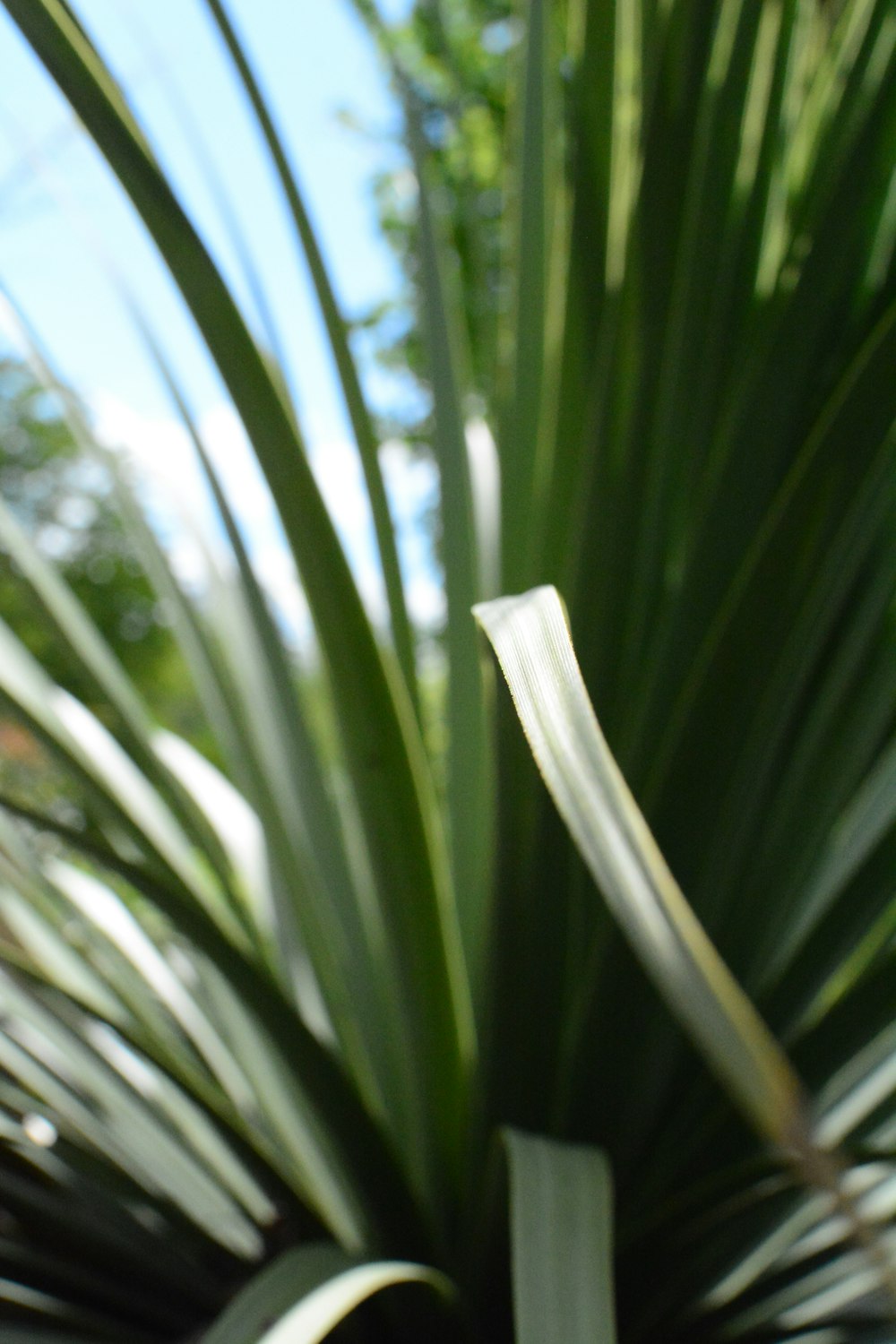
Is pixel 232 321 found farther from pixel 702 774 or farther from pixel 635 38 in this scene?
pixel 635 38

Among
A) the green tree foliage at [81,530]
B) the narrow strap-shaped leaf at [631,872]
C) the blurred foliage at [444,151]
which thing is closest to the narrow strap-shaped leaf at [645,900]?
the narrow strap-shaped leaf at [631,872]

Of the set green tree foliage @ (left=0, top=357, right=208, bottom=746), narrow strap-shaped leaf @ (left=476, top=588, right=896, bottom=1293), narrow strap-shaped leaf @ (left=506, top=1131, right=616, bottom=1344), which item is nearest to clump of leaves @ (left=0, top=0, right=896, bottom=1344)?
narrow strap-shaped leaf @ (left=506, top=1131, right=616, bottom=1344)

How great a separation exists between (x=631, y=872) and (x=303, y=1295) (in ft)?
0.87

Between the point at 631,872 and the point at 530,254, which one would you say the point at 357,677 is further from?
Answer: the point at 530,254

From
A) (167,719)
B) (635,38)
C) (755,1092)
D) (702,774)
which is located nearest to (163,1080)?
(702,774)

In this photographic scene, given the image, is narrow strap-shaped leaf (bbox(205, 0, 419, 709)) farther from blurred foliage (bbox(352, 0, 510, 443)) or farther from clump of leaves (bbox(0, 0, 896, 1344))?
blurred foliage (bbox(352, 0, 510, 443))

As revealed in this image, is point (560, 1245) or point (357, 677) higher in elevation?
point (357, 677)

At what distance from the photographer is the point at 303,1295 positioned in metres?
0.34

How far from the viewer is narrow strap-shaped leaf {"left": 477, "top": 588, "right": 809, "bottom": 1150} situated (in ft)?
0.43

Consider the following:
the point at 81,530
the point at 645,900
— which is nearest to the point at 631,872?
the point at 645,900

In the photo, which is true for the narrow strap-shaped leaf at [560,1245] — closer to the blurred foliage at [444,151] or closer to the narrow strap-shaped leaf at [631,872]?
the narrow strap-shaped leaf at [631,872]

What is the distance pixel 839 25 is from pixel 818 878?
1.49 feet

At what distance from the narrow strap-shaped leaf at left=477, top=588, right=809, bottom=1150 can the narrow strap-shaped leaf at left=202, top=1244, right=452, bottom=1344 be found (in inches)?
7.2

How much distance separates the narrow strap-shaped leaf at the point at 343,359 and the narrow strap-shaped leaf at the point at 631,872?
0.25 m
